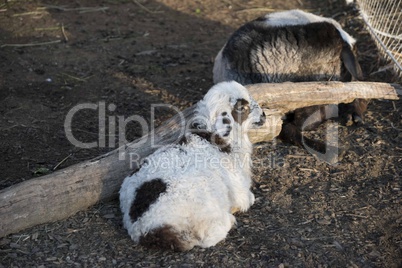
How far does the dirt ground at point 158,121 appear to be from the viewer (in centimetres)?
439

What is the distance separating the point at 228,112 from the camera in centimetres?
501

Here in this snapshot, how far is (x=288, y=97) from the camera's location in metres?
5.74

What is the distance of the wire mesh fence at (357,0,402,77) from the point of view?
7.20 meters

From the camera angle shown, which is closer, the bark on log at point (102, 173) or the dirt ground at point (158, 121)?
the dirt ground at point (158, 121)

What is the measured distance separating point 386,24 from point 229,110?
392 cm

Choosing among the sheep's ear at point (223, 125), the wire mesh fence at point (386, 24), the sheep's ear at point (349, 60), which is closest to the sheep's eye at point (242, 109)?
the sheep's ear at point (223, 125)

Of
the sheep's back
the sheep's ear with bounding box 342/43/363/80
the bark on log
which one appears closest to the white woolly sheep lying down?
the bark on log

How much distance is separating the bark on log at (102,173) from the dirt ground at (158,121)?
115 mm

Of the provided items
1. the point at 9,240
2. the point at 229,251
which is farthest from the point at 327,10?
the point at 9,240

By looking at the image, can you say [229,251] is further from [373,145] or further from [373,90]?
[373,90]

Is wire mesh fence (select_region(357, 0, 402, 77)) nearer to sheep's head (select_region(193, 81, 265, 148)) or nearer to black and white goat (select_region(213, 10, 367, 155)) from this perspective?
black and white goat (select_region(213, 10, 367, 155))

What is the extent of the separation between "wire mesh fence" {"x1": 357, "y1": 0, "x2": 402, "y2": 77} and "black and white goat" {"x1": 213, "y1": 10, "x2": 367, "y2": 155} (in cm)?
78

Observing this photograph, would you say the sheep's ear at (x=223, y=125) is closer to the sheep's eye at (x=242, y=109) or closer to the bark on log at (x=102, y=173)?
the sheep's eye at (x=242, y=109)

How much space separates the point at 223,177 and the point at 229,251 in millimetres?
653
